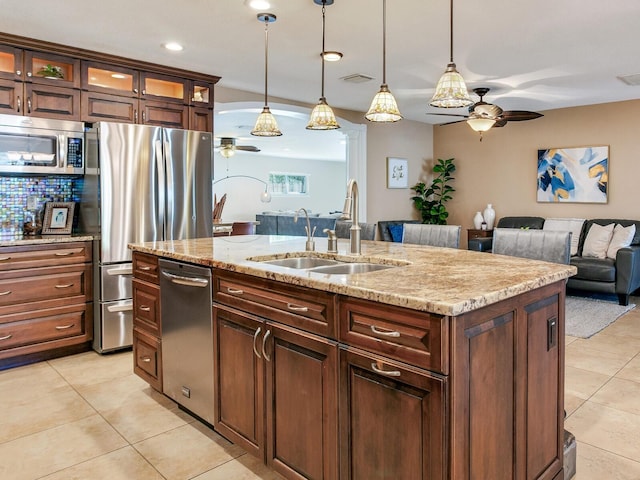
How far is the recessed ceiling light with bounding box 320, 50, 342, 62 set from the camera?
4039 mm

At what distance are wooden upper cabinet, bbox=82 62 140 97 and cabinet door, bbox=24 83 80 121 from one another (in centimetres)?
15

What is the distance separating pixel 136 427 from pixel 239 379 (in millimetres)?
870

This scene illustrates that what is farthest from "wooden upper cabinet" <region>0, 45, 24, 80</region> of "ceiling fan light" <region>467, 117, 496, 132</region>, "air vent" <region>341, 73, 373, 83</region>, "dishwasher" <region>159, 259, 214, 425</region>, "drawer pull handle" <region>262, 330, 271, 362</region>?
"ceiling fan light" <region>467, 117, 496, 132</region>

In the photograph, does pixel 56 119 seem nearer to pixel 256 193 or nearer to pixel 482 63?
pixel 482 63

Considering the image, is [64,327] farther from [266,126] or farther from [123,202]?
[266,126]

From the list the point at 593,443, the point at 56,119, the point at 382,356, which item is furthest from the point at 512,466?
→ the point at 56,119

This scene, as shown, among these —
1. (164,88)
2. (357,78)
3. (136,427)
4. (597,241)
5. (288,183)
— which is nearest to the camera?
(136,427)

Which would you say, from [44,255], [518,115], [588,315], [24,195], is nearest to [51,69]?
[24,195]

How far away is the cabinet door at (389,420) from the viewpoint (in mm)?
1396

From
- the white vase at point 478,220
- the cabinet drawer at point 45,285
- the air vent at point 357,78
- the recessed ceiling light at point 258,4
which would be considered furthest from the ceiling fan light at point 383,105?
the white vase at point 478,220

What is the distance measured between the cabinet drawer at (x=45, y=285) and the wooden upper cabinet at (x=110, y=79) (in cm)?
151

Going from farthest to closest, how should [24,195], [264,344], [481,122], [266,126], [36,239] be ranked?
[481,122], [24,195], [36,239], [266,126], [264,344]

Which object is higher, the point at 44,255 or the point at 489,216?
the point at 489,216

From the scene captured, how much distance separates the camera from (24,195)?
4.02 m
